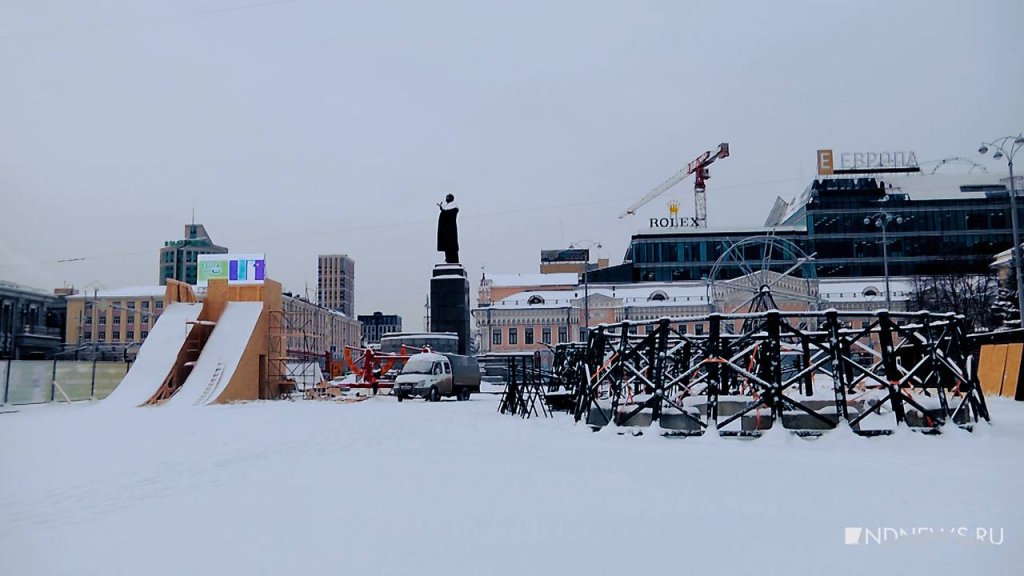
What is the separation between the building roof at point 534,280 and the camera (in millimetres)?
79562

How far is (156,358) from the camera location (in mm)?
28188

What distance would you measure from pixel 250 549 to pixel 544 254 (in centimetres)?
10179

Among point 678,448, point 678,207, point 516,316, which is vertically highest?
point 678,207

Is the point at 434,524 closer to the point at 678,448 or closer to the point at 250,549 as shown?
the point at 250,549

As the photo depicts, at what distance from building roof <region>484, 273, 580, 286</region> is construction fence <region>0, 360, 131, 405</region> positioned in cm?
5123

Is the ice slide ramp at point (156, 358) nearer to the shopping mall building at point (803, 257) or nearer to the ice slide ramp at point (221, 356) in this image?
the ice slide ramp at point (221, 356)

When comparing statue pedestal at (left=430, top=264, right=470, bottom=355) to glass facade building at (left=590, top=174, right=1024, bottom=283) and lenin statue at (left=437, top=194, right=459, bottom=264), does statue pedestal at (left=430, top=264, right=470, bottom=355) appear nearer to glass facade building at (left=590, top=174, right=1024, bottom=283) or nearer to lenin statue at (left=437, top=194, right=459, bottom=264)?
lenin statue at (left=437, top=194, right=459, bottom=264)

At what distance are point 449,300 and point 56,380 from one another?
1760cm

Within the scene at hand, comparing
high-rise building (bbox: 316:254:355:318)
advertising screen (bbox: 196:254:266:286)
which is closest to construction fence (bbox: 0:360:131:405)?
advertising screen (bbox: 196:254:266:286)

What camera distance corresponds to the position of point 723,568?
5.55 metres

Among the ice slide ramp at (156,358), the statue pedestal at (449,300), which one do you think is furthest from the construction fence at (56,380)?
the statue pedestal at (449,300)

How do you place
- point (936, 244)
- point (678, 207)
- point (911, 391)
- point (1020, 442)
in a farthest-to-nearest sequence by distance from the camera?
point (678, 207) < point (936, 244) < point (911, 391) < point (1020, 442)

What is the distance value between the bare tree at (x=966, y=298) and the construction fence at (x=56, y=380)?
40951mm

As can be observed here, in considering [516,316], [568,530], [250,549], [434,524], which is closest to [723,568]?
[568,530]
